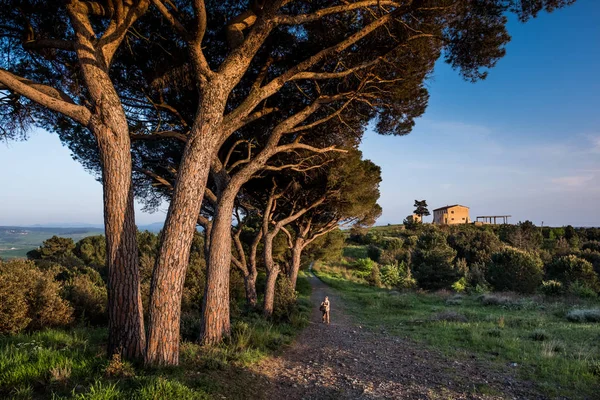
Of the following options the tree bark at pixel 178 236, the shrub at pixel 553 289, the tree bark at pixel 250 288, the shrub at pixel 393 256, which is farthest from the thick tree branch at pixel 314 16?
the shrub at pixel 393 256

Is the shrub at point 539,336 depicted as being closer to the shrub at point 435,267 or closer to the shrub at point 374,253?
the shrub at point 435,267

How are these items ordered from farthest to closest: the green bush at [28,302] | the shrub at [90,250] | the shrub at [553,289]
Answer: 1. the shrub at [90,250]
2. the shrub at [553,289]
3. the green bush at [28,302]

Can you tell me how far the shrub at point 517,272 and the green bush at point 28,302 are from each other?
79.6ft

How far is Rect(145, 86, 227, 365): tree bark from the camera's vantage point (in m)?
4.52

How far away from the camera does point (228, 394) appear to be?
4082mm

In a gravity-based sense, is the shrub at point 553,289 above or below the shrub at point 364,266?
above

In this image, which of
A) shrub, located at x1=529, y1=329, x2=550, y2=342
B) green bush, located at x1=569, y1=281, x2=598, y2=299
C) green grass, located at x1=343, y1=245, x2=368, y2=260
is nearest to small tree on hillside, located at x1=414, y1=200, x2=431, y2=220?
green grass, located at x1=343, y1=245, x2=368, y2=260

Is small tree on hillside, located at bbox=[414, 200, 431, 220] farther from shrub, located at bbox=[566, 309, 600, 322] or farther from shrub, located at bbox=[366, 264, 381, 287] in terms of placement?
shrub, located at bbox=[566, 309, 600, 322]

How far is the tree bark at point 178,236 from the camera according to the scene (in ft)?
14.8

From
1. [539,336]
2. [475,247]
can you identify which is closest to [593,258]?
[475,247]

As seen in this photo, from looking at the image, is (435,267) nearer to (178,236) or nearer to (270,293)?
(270,293)

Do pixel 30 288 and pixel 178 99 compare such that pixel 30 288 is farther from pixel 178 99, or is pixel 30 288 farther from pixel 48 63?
pixel 178 99

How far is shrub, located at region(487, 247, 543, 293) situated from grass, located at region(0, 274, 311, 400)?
22.1 meters

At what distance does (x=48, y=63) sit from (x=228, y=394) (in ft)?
Answer: 25.3
